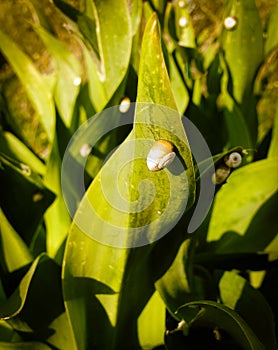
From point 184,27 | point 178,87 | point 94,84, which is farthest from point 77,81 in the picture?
point 184,27

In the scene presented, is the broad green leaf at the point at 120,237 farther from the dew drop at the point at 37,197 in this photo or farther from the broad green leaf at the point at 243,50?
the broad green leaf at the point at 243,50

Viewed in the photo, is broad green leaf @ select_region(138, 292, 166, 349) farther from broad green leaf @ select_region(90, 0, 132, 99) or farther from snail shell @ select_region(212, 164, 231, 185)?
broad green leaf @ select_region(90, 0, 132, 99)

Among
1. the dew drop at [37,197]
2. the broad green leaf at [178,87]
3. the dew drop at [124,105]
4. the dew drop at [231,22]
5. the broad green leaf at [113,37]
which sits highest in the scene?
the broad green leaf at [113,37]

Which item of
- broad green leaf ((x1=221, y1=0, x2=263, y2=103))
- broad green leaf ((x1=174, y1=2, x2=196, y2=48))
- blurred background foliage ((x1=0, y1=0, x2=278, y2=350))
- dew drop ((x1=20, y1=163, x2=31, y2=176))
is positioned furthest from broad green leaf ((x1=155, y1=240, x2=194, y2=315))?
broad green leaf ((x1=174, y1=2, x2=196, y2=48))

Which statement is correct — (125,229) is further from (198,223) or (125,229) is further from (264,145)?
(264,145)

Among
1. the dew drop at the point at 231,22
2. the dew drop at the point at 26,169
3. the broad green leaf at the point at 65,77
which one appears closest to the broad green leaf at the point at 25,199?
the dew drop at the point at 26,169
